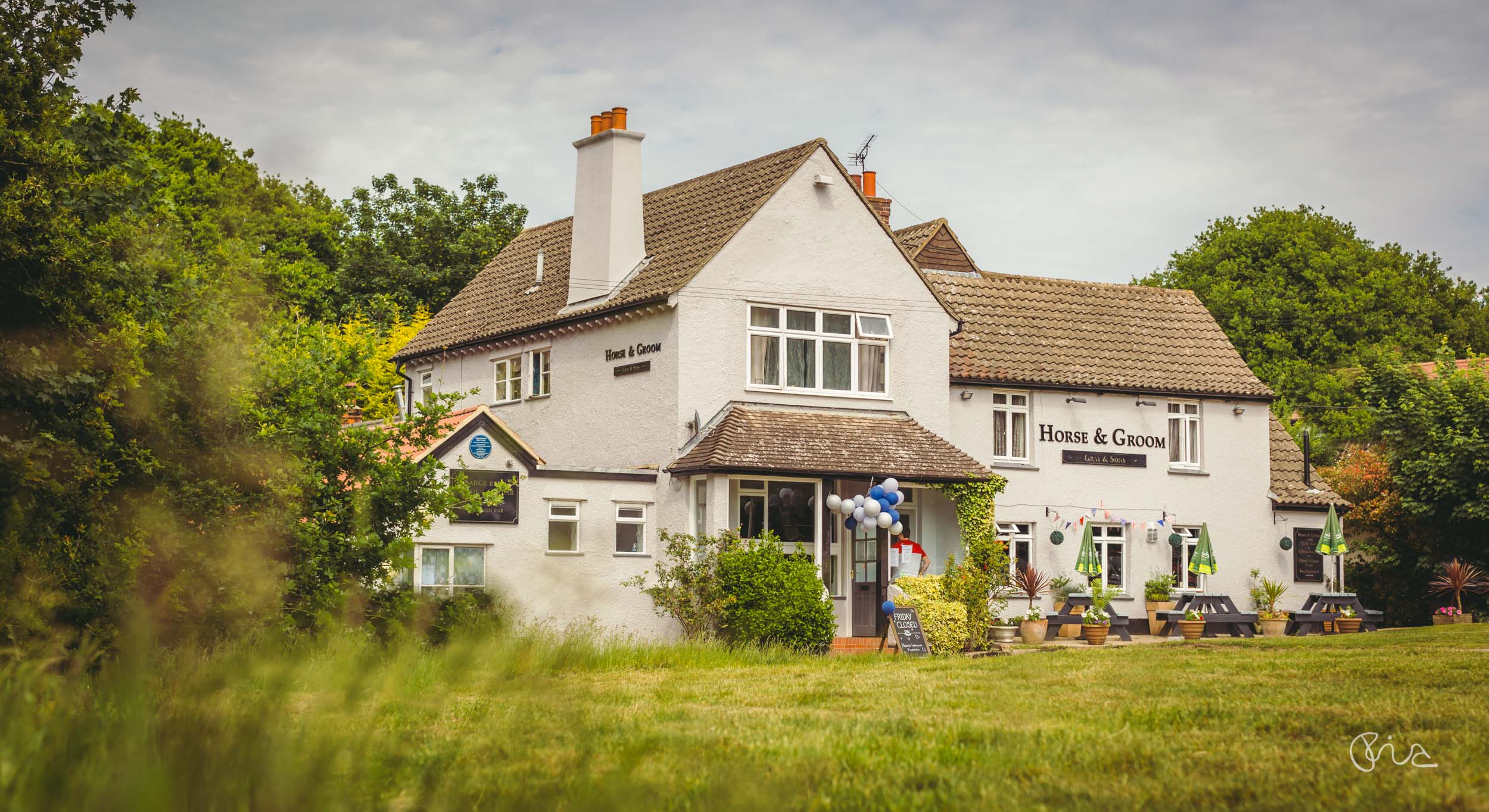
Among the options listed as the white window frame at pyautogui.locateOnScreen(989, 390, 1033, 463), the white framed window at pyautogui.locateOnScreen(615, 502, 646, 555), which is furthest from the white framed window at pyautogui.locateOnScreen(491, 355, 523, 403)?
the white window frame at pyautogui.locateOnScreen(989, 390, 1033, 463)

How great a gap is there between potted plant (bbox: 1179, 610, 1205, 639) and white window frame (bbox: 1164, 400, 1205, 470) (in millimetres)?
4424

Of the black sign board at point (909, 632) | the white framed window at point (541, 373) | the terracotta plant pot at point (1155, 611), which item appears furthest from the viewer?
the terracotta plant pot at point (1155, 611)

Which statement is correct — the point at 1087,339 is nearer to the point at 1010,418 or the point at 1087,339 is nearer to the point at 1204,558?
the point at 1010,418

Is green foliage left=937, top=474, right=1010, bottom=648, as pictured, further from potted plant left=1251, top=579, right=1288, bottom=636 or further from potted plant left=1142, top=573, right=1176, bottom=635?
potted plant left=1251, top=579, right=1288, bottom=636

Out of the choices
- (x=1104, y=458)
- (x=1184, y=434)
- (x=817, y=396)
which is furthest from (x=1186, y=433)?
(x=817, y=396)

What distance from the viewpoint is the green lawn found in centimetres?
432

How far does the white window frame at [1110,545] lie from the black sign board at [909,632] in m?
8.42

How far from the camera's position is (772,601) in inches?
898

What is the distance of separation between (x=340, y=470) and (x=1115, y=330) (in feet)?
65.4

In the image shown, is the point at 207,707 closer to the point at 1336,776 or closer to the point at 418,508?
the point at 1336,776

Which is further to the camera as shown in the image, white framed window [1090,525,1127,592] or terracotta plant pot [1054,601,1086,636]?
white framed window [1090,525,1127,592]

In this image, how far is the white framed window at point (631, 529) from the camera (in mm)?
24766

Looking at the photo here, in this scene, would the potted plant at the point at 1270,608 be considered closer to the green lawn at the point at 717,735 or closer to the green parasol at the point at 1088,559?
the green parasol at the point at 1088,559

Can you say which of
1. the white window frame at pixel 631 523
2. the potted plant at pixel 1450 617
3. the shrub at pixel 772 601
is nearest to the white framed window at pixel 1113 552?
the potted plant at pixel 1450 617
